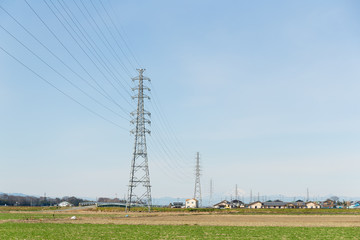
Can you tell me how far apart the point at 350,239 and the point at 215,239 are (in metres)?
14.5

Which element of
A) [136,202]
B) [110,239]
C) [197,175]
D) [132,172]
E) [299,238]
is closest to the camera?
[110,239]

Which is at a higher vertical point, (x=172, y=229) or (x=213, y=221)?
(x=172, y=229)

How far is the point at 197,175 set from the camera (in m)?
189

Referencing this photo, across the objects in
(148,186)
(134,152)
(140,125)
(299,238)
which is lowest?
(299,238)

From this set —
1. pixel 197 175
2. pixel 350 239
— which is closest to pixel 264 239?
pixel 350 239

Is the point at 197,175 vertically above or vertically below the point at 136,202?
above

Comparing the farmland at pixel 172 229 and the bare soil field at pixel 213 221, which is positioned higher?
the farmland at pixel 172 229

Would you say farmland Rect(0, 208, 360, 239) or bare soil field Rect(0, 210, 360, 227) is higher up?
farmland Rect(0, 208, 360, 239)

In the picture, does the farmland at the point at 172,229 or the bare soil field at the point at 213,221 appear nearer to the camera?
the farmland at the point at 172,229

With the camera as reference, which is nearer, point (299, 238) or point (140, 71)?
point (299, 238)

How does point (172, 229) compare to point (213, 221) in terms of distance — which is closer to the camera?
point (172, 229)

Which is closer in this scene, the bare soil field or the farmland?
the farmland

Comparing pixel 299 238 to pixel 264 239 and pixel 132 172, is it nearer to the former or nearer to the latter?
pixel 264 239

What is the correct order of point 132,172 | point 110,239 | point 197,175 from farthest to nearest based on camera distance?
point 197,175
point 132,172
point 110,239
